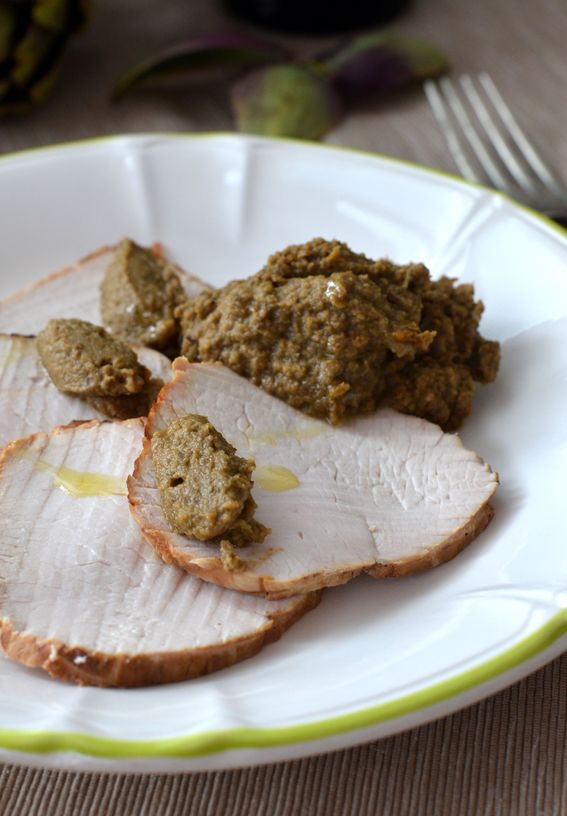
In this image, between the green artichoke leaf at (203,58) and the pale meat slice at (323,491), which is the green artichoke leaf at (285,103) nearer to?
the green artichoke leaf at (203,58)

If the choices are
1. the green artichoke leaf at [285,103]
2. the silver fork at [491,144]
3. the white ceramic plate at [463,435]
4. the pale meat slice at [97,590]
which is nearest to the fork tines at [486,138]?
the silver fork at [491,144]

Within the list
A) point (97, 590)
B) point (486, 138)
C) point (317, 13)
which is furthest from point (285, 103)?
point (97, 590)

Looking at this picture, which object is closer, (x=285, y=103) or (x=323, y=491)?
(x=323, y=491)

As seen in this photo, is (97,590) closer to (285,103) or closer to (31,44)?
(285,103)

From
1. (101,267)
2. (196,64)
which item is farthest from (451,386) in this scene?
(196,64)

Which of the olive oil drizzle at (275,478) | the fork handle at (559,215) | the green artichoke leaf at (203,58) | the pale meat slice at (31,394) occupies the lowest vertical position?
the pale meat slice at (31,394)

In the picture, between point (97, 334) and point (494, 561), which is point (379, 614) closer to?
point (494, 561)

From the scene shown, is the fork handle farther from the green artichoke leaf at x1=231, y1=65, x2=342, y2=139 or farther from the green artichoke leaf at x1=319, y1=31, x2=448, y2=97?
the green artichoke leaf at x1=319, y1=31, x2=448, y2=97
